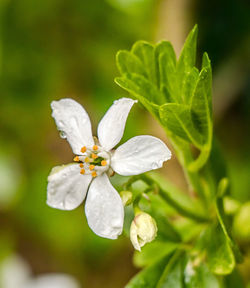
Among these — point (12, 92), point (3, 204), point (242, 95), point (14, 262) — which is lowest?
point (14, 262)

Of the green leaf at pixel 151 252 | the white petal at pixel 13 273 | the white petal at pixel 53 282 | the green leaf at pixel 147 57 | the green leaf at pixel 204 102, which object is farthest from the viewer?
the white petal at pixel 13 273

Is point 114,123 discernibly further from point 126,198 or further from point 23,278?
point 23,278

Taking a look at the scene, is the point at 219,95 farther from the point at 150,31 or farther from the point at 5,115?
the point at 5,115

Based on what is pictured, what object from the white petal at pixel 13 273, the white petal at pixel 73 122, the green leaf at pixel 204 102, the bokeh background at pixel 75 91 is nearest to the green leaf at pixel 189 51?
the green leaf at pixel 204 102

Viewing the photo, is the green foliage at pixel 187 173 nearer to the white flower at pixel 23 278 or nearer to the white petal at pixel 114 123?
the white petal at pixel 114 123

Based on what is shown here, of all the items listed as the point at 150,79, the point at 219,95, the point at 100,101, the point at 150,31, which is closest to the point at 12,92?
the point at 100,101

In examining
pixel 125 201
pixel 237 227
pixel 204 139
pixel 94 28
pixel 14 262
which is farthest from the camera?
pixel 94 28

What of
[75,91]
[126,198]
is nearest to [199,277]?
[126,198]
